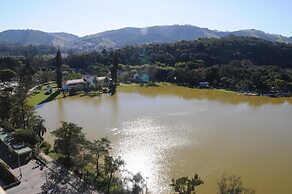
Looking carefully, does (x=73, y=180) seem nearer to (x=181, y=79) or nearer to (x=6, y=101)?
(x=6, y=101)

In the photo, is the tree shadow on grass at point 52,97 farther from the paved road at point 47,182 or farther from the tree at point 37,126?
the paved road at point 47,182

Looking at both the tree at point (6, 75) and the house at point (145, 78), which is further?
the house at point (145, 78)

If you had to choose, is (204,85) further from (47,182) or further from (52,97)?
(47,182)

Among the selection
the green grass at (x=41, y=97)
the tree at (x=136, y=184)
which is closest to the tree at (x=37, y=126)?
the tree at (x=136, y=184)

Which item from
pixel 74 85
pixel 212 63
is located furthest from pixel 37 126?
pixel 212 63

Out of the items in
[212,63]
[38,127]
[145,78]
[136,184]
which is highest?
[212,63]

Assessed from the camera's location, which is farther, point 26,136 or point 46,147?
point 46,147

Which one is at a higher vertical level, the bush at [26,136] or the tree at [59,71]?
the tree at [59,71]

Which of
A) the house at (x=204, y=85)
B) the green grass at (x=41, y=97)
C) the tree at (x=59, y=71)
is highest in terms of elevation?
the tree at (x=59, y=71)

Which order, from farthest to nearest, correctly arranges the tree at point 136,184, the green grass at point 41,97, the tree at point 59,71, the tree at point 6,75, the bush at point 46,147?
the tree at point 6,75 < the tree at point 59,71 < the green grass at point 41,97 < the bush at point 46,147 < the tree at point 136,184

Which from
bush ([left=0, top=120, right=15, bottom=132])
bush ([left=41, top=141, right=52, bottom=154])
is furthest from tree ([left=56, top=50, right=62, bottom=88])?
bush ([left=41, top=141, right=52, bottom=154])

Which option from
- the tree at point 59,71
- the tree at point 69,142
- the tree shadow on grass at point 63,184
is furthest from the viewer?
the tree at point 59,71
